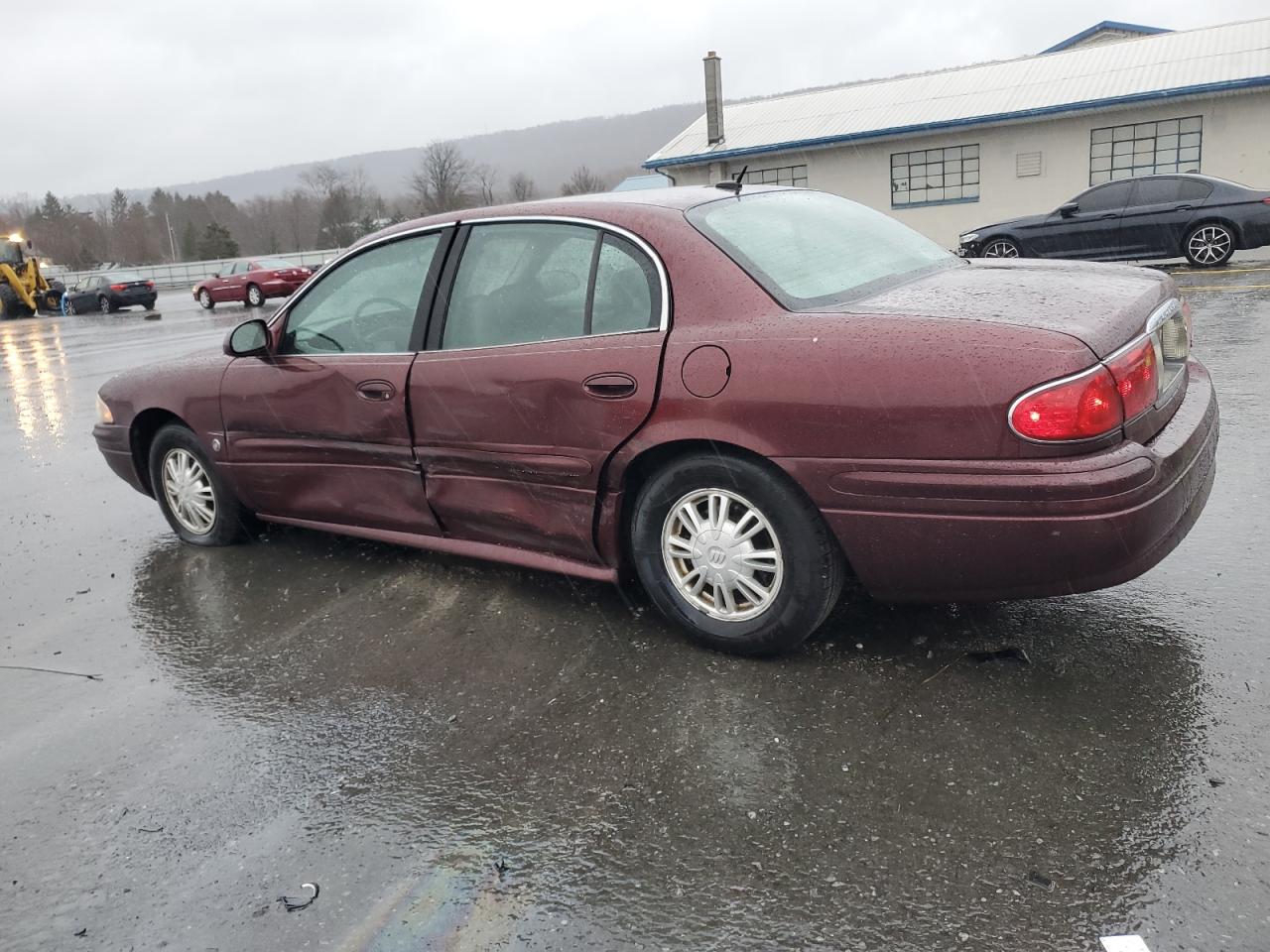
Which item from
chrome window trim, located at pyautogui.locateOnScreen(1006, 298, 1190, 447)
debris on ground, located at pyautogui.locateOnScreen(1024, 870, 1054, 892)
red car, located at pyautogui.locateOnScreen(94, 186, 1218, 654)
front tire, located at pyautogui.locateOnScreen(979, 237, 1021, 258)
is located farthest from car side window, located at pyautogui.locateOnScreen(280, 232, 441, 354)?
Result: front tire, located at pyautogui.locateOnScreen(979, 237, 1021, 258)

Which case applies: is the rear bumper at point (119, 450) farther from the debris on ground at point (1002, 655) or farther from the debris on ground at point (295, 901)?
the debris on ground at point (1002, 655)

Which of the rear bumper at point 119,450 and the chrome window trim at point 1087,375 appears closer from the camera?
the chrome window trim at point 1087,375

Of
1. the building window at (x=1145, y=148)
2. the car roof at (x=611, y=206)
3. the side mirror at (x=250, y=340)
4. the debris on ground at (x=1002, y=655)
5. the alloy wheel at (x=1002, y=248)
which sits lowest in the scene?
the debris on ground at (x=1002, y=655)

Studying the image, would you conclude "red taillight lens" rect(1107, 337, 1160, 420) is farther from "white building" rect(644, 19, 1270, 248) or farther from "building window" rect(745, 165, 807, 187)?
"building window" rect(745, 165, 807, 187)

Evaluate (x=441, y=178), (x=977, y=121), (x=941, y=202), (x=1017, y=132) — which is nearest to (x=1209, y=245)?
(x=977, y=121)

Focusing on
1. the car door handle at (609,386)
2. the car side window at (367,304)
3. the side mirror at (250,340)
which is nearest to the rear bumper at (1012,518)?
the car door handle at (609,386)

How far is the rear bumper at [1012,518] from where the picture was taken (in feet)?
9.16

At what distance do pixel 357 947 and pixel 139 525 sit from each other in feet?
14.0

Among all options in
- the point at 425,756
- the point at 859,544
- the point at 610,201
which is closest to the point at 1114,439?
the point at 859,544

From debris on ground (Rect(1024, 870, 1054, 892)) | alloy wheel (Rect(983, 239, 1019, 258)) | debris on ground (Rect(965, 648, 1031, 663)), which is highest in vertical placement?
alloy wheel (Rect(983, 239, 1019, 258))

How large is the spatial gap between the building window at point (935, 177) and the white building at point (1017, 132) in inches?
1.0

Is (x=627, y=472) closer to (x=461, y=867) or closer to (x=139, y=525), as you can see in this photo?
(x=461, y=867)

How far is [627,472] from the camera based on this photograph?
3521 millimetres

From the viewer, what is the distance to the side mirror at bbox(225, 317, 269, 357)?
15.1ft
